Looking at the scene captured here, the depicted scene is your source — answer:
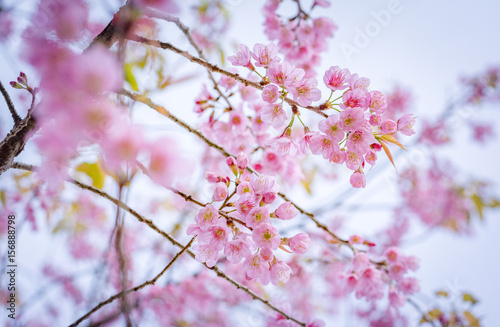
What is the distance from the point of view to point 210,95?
4.72ft

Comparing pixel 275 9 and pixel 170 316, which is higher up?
pixel 275 9

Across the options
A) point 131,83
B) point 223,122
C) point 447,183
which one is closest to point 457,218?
point 447,183

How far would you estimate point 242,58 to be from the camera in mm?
1047

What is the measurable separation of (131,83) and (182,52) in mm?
444

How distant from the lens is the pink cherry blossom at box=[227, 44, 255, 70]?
1033mm

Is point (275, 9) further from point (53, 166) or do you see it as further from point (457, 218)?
point (457, 218)

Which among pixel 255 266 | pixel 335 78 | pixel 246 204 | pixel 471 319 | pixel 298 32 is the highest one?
pixel 298 32

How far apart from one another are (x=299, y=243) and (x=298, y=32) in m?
1.13

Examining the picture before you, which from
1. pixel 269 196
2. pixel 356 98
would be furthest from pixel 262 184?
pixel 356 98

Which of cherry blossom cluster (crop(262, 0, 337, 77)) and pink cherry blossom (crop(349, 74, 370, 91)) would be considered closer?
pink cherry blossom (crop(349, 74, 370, 91))

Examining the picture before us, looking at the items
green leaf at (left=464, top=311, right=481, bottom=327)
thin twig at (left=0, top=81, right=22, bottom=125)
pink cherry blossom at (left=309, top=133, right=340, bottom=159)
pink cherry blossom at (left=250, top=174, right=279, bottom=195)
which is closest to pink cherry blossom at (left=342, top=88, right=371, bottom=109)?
pink cherry blossom at (left=309, top=133, right=340, bottom=159)

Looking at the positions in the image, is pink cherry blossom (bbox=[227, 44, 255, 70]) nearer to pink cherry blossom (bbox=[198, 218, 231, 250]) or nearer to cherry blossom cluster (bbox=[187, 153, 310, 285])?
cherry blossom cluster (bbox=[187, 153, 310, 285])

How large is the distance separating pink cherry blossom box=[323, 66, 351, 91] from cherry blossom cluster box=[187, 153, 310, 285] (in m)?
0.38

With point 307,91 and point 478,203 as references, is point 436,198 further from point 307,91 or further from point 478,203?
point 307,91
